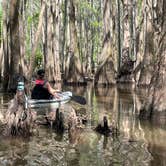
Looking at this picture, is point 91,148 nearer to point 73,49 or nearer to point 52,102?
point 52,102

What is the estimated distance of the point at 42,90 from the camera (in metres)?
12.0

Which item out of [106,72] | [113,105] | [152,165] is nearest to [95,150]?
[152,165]

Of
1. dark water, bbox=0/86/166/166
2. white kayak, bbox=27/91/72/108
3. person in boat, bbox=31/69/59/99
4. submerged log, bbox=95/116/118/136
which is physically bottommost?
dark water, bbox=0/86/166/166

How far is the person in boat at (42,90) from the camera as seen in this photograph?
1151cm

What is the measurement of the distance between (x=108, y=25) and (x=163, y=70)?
648 inches

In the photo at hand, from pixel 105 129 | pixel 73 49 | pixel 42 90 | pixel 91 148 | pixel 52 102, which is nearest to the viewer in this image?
pixel 91 148

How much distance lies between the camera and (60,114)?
29.2 feet

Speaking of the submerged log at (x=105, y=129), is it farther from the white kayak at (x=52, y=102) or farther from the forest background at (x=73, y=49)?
A: the forest background at (x=73, y=49)

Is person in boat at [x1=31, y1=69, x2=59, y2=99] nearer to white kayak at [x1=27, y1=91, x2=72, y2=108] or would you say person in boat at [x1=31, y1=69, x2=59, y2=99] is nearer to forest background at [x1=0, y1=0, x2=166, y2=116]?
white kayak at [x1=27, y1=91, x2=72, y2=108]

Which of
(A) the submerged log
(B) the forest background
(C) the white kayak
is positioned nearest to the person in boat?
(C) the white kayak

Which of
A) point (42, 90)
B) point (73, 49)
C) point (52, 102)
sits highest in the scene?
point (73, 49)

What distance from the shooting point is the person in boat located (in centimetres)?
1151

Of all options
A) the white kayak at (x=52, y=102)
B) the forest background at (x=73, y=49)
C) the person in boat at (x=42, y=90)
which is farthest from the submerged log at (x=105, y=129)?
the forest background at (x=73, y=49)

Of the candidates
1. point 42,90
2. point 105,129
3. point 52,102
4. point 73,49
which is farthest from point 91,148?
point 73,49
